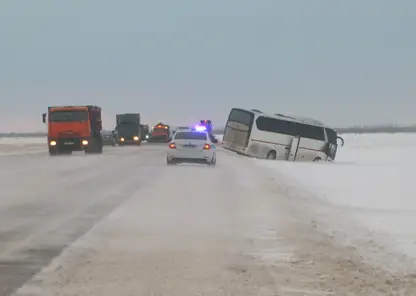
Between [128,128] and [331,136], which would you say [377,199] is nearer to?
[331,136]

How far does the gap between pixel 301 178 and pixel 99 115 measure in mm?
22693

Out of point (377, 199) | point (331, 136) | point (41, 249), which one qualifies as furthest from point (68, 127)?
point (41, 249)

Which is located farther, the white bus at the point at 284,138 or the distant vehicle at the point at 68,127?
the distant vehicle at the point at 68,127

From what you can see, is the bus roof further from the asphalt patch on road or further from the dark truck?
the dark truck

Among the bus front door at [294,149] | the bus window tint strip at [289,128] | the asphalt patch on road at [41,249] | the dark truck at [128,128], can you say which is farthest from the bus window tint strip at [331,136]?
the dark truck at [128,128]

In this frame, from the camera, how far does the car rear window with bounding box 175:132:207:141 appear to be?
28.1 m

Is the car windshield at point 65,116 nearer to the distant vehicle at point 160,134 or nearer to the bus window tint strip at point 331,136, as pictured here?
the bus window tint strip at point 331,136

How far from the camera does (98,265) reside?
289 inches

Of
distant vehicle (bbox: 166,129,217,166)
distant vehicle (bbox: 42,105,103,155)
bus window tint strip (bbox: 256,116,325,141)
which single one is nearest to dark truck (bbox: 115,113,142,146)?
distant vehicle (bbox: 42,105,103,155)

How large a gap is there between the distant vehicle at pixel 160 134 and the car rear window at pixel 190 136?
168ft

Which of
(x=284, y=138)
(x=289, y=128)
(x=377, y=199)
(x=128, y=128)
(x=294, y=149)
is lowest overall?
(x=128, y=128)

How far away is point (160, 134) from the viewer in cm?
7975

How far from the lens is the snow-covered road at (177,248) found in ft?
21.1

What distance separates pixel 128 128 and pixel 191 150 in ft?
127
